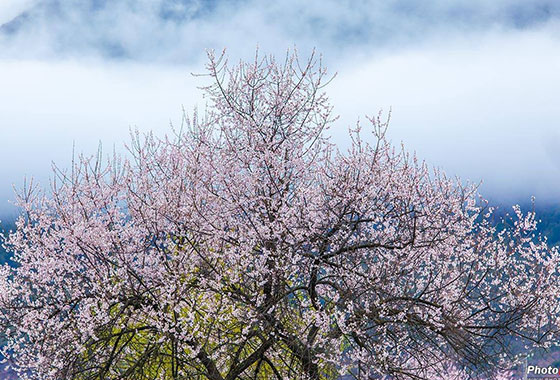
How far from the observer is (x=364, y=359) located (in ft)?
41.5

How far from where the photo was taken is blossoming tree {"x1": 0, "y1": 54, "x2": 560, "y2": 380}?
41.2ft

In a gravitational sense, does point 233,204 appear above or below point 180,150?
below

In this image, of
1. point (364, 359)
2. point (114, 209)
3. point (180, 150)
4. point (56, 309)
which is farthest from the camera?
point (180, 150)

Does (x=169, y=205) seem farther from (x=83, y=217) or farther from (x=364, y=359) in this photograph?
(x=364, y=359)

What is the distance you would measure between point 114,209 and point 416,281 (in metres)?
6.74

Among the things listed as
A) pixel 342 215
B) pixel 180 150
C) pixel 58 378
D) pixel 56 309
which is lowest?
pixel 58 378

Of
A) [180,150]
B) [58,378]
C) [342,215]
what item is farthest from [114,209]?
[342,215]

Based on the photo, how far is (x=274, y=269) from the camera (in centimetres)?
1288

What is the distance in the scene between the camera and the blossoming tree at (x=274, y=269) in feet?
41.2

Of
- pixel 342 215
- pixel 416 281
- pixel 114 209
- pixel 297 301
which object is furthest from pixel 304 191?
pixel 114 209

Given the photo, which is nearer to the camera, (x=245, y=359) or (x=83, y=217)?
(x=245, y=359)

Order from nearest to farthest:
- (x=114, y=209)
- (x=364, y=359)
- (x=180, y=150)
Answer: (x=364, y=359) → (x=114, y=209) → (x=180, y=150)

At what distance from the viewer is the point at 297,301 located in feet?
43.4

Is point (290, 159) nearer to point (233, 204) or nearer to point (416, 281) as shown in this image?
point (233, 204)
